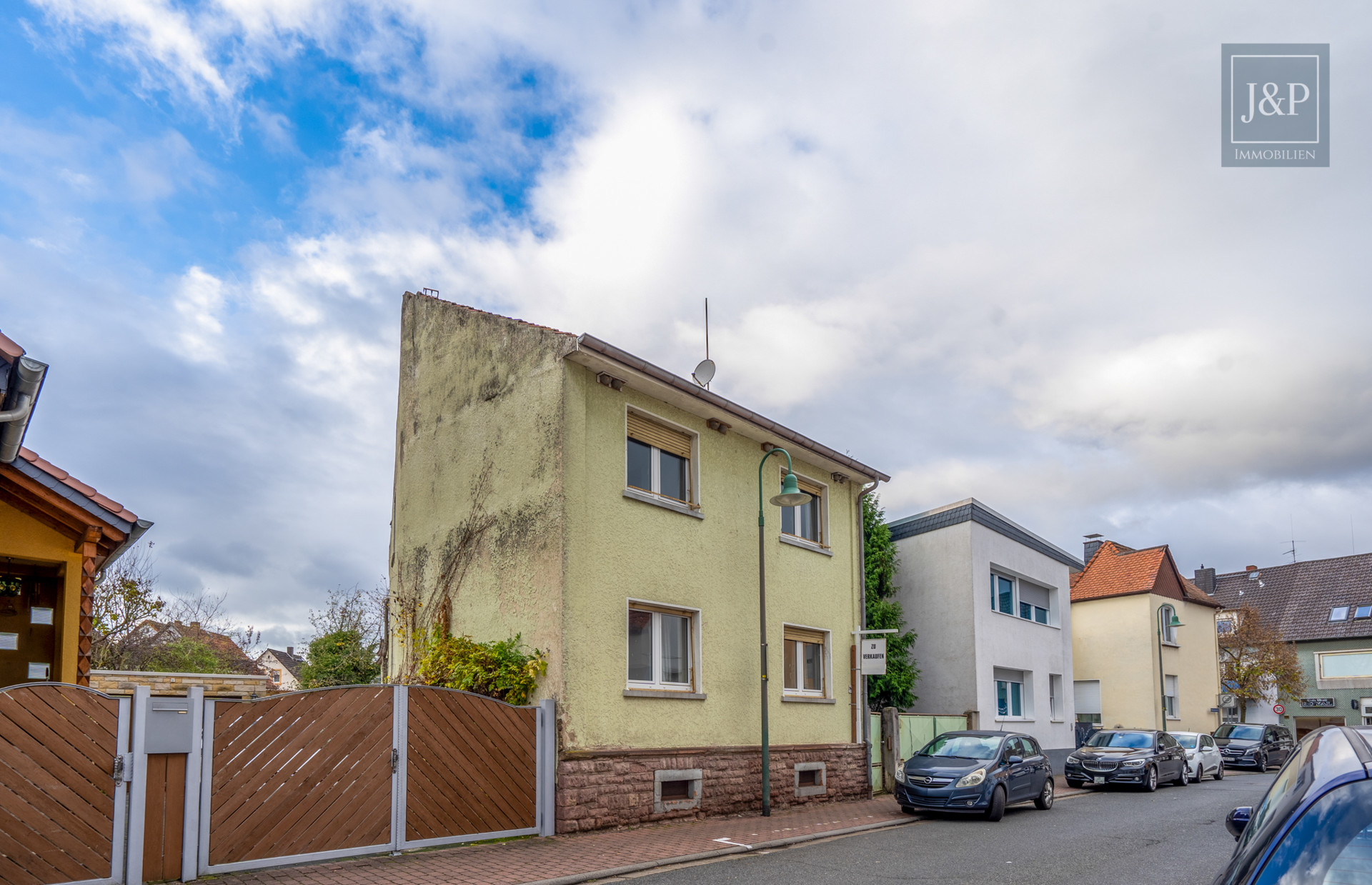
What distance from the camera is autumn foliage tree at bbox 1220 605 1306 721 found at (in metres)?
44.1

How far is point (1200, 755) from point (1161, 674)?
9.72 m

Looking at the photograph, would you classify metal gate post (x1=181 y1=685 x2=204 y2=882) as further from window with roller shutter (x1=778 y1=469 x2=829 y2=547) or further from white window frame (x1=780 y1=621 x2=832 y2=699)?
window with roller shutter (x1=778 y1=469 x2=829 y2=547)

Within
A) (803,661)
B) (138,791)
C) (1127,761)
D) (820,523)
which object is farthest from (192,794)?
(1127,761)

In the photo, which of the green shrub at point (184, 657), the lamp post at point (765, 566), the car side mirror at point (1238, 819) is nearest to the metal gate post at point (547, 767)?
the lamp post at point (765, 566)

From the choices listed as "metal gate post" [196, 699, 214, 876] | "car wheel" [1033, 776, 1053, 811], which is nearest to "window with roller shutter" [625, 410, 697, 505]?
"metal gate post" [196, 699, 214, 876]

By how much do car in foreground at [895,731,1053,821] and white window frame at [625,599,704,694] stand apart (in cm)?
385

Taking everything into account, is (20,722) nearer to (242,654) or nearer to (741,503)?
(741,503)

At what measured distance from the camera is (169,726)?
9594 mm

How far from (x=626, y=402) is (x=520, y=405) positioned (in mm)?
1552

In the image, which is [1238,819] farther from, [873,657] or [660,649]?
[873,657]

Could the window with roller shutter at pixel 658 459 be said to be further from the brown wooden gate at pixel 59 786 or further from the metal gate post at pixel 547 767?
the brown wooden gate at pixel 59 786

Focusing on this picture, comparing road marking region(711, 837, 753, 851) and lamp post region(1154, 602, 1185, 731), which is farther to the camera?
lamp post region(1154, 602, 1185, 731)

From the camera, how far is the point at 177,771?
9.59 metres

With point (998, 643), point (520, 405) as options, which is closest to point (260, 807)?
point (520, 405)
